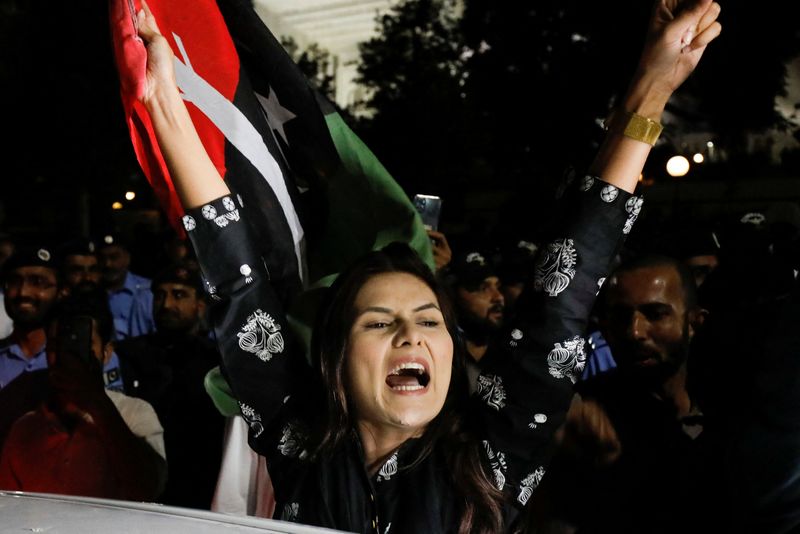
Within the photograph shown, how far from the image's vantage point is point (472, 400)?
2277mm

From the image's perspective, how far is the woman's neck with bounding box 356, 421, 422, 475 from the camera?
7.34ft

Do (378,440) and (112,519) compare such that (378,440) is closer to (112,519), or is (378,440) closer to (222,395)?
(222,395)

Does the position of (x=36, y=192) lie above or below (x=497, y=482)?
above

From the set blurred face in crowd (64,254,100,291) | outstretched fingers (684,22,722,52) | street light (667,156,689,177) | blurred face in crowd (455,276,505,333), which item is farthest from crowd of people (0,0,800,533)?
street light (667,156,689,177)

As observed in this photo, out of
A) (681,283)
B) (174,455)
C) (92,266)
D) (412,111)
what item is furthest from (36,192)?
(681,283)

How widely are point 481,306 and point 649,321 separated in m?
2.10

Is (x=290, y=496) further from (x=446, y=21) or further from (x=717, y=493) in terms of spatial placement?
(x=446, y=21)

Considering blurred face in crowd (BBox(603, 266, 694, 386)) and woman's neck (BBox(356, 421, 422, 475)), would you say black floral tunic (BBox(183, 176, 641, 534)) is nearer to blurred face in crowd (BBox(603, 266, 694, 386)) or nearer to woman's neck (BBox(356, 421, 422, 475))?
woman's neck (BBox(356, 421, 422, 475))

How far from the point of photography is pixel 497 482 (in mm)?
2162

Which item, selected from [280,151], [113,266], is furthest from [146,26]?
[113,266]

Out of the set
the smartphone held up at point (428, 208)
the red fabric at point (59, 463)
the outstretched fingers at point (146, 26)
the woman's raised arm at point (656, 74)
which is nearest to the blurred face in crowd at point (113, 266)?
the smartphone held up at point (428, 208)

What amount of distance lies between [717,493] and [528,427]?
1.40 ft

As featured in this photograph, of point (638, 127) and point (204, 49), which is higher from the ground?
point (204, 49)

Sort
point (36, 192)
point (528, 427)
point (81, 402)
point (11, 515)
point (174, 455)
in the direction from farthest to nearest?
point (36, 192) < point (174, 455) < point (81, 402) < point (528, 427) < point (11, 515)
